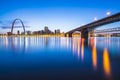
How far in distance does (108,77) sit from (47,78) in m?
3.23

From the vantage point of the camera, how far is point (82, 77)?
27.6 feet

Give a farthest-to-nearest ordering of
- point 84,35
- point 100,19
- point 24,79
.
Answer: point 84,35, point 100,19, point 24,79

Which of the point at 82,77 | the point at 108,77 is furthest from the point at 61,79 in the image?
the point at 108,77

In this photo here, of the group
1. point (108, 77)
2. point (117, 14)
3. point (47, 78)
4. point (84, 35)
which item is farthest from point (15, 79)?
point (84, 35)

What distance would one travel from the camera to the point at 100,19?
57.6 m

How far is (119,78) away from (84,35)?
89.0 metres

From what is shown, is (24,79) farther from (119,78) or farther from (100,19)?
(100,19)

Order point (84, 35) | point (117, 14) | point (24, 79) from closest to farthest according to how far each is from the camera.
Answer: point (24, 79) → point (117, 14) → point (84, 35)

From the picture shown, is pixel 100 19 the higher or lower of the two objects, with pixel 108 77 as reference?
higher

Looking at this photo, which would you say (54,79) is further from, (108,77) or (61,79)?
(108,77)

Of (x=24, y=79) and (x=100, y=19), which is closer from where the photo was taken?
(x=24, y=79)

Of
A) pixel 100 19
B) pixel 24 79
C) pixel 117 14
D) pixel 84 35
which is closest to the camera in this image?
pixel 24 79

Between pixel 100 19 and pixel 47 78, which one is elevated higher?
pixel 100 19

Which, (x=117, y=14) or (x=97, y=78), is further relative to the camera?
(x=117, y=14)
